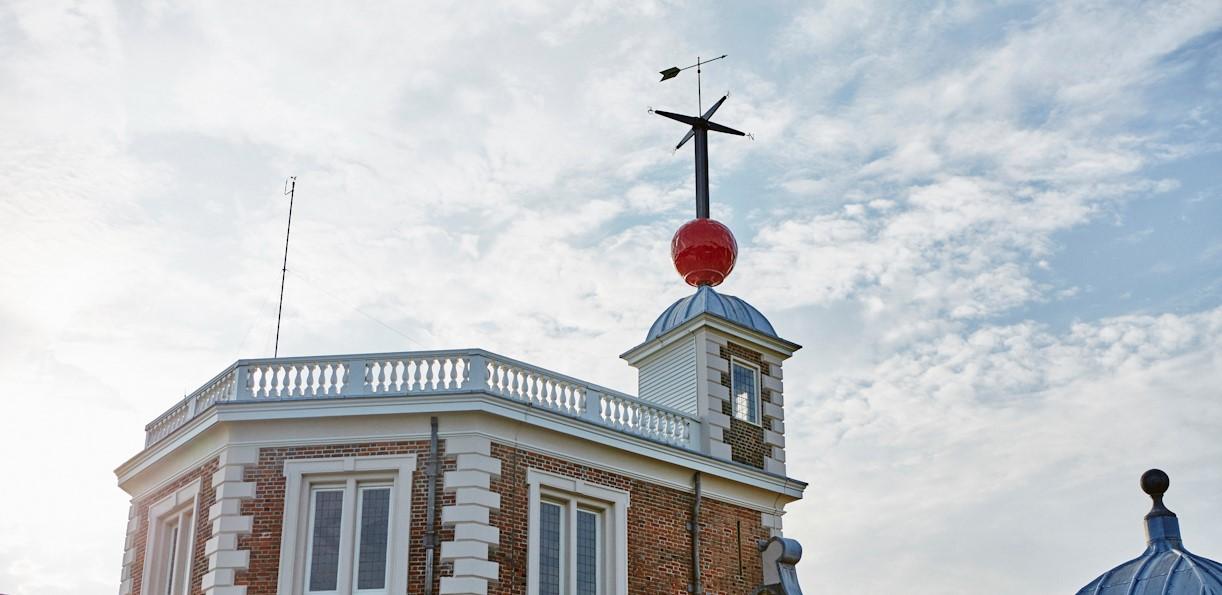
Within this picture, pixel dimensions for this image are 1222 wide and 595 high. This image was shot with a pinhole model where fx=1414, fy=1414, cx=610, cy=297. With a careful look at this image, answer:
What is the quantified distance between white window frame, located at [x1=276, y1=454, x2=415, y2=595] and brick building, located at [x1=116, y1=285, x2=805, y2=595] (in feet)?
0.09

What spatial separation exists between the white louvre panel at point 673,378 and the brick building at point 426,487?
0.90m

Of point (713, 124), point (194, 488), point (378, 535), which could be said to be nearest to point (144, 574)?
point (194, 488)

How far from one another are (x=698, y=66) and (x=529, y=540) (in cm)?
1363

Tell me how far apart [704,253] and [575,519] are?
7.62m

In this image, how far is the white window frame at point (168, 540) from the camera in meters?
24.3

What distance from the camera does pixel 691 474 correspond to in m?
26.6

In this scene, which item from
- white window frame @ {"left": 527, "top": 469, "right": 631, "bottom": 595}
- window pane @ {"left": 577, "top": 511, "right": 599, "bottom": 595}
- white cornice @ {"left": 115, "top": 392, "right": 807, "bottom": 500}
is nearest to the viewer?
white cornice @ {"left": 115, "top": 392, "right": 807, "bottom": 500}

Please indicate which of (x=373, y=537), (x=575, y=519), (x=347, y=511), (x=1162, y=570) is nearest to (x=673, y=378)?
(x=575, y=519)

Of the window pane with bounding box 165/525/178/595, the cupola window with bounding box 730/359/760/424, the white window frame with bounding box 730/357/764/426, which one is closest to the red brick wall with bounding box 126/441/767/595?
the window pane with bounding box 165/525/178/595

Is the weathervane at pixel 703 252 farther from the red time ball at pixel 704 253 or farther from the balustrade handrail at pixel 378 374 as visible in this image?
the balustrade handrail at pixel 378 374

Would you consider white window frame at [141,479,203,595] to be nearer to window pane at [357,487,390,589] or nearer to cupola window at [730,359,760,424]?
window pane at [357,487,390,589]

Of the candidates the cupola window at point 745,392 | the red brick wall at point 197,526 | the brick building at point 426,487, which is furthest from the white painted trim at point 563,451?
the cupola window at point 745,392

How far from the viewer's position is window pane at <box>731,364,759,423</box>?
92.7 ft

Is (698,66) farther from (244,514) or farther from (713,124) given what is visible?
(244,514)
